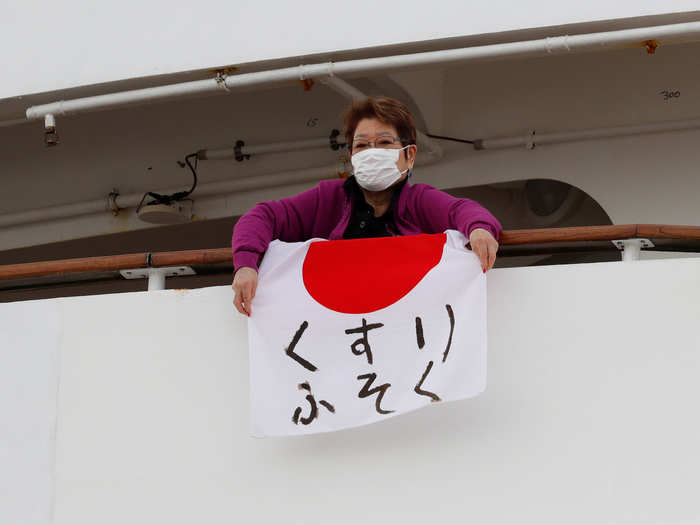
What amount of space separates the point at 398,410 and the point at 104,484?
883 mm

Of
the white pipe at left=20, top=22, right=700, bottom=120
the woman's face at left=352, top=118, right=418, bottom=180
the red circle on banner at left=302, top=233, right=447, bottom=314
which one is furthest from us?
the white pipe at left=20, top=22, right=700, bottom=120

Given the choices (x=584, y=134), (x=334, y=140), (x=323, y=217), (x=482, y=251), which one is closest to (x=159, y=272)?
(x=323, y=217)

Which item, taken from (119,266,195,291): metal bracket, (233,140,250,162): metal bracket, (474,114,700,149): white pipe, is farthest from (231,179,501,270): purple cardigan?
(233,140,250,162): metal bracket

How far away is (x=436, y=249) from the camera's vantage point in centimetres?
272

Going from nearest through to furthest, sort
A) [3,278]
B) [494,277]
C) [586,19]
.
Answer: [494,277] < [3,278] < [586,19]

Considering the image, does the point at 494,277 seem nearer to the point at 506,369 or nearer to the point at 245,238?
the point at 506,369

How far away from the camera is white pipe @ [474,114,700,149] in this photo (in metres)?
4.43

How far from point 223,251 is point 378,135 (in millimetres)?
545

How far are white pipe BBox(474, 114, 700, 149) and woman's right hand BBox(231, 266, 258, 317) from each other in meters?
2.34

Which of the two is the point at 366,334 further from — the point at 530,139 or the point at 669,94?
the point at 669,94

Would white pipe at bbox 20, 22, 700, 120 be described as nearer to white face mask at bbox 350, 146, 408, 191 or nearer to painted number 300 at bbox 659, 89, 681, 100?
white face mask at bbox 350, 146, 408, 191

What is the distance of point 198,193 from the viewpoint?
5.39 meters

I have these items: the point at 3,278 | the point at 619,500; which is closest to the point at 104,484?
the point at 3,278

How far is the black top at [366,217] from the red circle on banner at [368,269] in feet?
0.35
